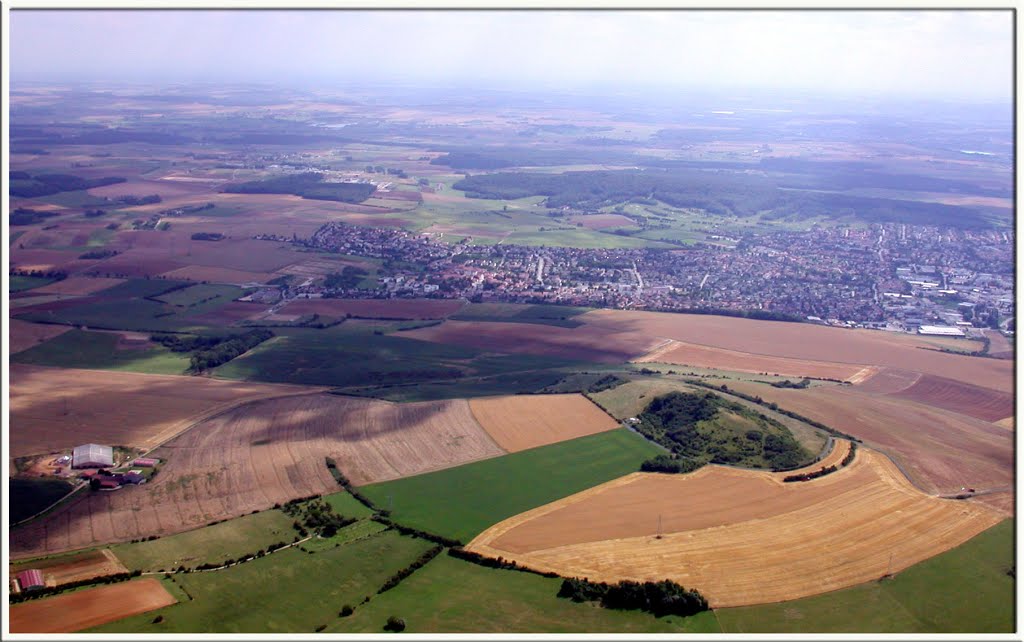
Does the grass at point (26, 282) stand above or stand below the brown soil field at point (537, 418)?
above

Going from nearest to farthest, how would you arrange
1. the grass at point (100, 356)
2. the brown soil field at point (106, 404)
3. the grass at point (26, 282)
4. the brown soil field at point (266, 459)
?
1. the brown soil field at point (266, 459)
2. the brown soil field at point (106, 404)
3. the grass at point (100, 356)
4. the grass at point (26, 282)

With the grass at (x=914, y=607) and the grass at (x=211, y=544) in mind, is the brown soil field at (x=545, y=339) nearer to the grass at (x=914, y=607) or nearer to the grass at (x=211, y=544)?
the grass at (x=211, y=544)

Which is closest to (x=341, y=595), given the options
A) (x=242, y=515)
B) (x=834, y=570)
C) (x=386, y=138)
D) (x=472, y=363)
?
(x=242, y=515)

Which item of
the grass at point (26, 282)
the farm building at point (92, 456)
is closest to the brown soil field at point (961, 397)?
the farm building at point (92, 456)

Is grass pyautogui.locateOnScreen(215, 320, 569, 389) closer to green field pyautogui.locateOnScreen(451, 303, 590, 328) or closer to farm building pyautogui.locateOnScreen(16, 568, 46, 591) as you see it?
green field pyautogui.locateOnScreen(451, 303, 590, 328)

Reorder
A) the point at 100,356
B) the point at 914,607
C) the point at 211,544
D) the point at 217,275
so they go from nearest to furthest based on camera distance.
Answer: the point at 914,607 → the point at 211,544 → the point at 100,356 → the point at 217,275

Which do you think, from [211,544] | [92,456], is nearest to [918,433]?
[211,544]

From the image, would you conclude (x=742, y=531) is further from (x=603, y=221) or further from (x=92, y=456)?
(x=603, y=221)
